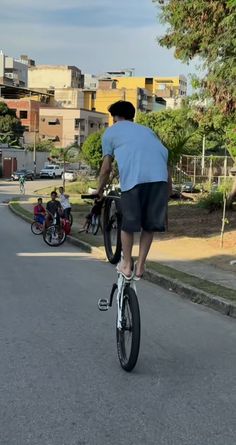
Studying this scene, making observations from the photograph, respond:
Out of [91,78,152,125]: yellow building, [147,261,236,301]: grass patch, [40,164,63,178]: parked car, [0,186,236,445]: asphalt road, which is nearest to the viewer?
[0,186,236,445]: asphalt road

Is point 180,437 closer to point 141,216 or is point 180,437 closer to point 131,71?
point 141,216

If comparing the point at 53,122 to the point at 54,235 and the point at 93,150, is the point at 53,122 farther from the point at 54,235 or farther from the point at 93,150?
the point at 54,235

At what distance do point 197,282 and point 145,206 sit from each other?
189 inches

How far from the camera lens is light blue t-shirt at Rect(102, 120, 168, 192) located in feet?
16.3

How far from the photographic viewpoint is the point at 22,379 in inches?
193

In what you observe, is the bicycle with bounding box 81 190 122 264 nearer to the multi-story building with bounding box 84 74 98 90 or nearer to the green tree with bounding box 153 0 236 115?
the green tree with bounding box 153 0 236 115

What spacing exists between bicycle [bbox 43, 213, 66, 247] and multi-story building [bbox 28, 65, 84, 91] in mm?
123729

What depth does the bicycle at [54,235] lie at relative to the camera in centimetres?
1703

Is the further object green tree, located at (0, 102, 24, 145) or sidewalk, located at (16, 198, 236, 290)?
green tree, located at (0, 102, 24, 145)

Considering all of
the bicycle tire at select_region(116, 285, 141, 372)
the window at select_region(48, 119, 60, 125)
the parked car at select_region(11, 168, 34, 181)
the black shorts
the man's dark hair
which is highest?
the window at select_region(48, 119, 60, 125)

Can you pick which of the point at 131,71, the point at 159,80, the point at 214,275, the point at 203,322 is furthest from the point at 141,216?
the point at 159,80

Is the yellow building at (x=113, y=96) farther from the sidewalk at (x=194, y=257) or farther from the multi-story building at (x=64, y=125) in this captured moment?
the sidewalk at (x=194, y=257)

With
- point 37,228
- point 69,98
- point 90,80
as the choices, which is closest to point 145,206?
point 37,228

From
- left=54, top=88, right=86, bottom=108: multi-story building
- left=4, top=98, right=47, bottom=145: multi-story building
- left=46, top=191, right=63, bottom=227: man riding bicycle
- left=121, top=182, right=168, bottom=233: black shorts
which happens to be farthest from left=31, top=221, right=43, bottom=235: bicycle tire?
left=54, top=88, right=86, bottom=108: multi-story building
